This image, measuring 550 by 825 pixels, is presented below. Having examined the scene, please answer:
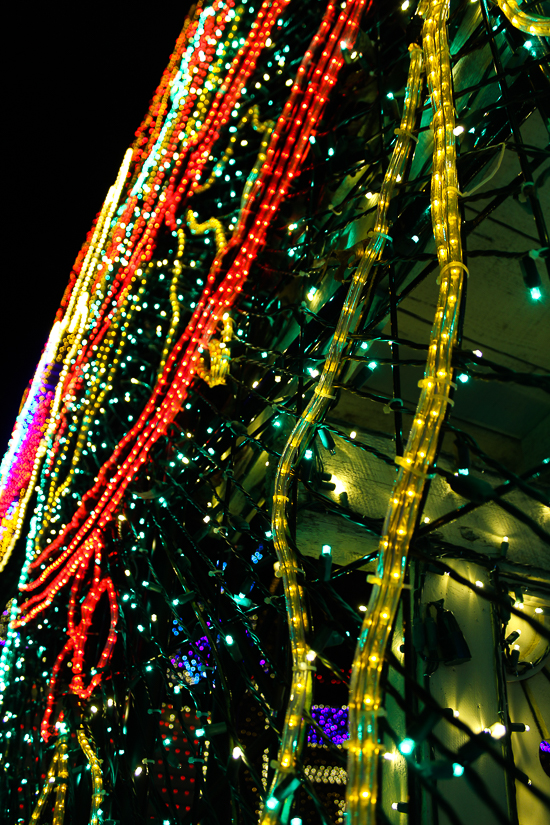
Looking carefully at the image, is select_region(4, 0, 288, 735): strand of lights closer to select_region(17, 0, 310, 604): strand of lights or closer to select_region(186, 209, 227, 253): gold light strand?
select_region(17, 0, 310, 604): strand of lights

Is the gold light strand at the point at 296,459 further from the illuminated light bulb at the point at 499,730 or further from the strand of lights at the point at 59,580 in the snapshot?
the strand of lights at the point at 59,580

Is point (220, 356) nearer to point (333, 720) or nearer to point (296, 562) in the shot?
point (296, 562)

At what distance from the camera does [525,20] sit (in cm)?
190

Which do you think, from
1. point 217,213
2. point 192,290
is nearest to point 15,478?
point 192,290

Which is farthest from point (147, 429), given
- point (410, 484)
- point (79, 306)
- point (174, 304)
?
point (410, 484)

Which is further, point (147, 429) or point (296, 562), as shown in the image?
point (147, 429)

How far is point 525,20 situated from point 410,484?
5.54ft

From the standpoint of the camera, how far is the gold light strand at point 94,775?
3291 mm

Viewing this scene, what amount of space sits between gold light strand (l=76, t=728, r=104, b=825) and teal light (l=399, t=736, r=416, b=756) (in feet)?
9.32

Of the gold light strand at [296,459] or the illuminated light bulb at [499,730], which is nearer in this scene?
the gold light strand at [296,459]

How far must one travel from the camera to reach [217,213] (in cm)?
503

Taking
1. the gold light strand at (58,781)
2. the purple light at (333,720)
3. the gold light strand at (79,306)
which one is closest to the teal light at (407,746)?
the gold light strand at (58,781)

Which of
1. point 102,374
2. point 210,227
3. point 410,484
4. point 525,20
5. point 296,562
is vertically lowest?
point 296,562

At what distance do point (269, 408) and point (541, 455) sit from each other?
3966 mm
